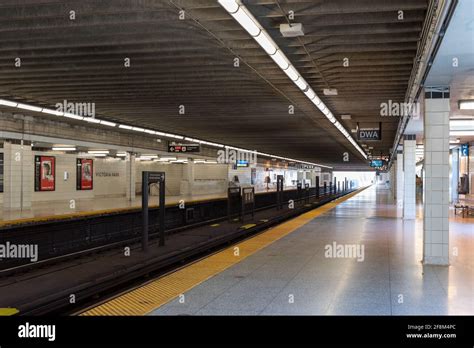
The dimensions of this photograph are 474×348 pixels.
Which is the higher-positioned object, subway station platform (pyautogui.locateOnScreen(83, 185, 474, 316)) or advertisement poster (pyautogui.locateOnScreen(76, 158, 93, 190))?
advertisement poster (pyautogui.locateOnScreen(76, 158, 93, 190))

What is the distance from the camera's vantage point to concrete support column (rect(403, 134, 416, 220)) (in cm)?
1756

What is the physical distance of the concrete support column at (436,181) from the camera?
30.4 feet

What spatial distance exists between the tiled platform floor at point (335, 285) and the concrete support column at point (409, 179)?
5.76 m

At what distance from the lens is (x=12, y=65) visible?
1063cm

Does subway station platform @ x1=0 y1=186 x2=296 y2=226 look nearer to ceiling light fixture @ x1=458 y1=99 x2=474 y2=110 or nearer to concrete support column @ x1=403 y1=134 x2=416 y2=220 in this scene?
concrete support column @ x1=403 y1=134 x2=416 y2=220

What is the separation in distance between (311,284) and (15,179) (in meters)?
17.0

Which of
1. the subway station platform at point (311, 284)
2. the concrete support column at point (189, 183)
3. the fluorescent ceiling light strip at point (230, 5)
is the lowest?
the subway station platform at point (311, 284)

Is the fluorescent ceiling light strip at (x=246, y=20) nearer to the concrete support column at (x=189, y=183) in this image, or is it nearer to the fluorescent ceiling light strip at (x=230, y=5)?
the fluorescent ceiling light strip at (x=230, y=5)

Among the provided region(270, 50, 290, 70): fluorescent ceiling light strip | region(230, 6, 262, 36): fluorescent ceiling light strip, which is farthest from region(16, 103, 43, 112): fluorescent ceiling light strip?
region(230, 6, 262, 36): fluorescent ceiling light strip

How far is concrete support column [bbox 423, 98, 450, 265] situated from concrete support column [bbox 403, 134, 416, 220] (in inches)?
333

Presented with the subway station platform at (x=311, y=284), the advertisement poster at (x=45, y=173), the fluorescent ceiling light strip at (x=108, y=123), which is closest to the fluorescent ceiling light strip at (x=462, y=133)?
the subway station platform at (x=311, y=284)
